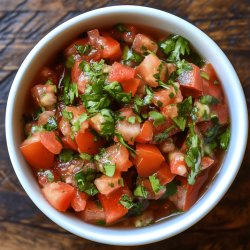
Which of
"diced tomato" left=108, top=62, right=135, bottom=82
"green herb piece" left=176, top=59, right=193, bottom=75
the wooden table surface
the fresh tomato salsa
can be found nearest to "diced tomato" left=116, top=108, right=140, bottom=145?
the fresh tomato salsa

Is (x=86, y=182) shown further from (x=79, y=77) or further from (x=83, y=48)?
(x=83, y=48)

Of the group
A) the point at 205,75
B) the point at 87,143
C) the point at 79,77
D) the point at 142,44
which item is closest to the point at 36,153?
the point at 87,143

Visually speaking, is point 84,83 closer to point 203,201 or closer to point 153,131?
point 153,131

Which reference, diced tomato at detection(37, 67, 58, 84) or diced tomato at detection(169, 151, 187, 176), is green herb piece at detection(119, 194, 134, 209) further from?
diced tomato at detection(37, 67, 58, 84)

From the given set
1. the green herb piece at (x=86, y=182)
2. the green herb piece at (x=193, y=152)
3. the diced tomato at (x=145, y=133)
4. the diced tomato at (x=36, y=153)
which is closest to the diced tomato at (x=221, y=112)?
the green herb piece at (x=193, y=152)

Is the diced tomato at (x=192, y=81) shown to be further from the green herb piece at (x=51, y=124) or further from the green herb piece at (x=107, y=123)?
the green herb piece at (x=51, y=124)

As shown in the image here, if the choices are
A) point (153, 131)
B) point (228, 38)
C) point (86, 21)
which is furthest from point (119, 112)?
point (228, 38)
